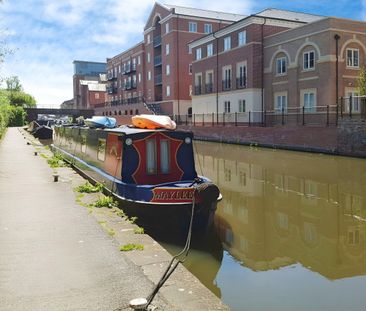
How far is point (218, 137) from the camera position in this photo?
34.4 m

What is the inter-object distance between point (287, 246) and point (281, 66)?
26.7 metres

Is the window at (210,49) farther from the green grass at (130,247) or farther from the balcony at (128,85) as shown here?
the green grass at (130,247)

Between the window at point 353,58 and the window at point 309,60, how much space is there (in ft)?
7.44

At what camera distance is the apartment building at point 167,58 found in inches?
2009

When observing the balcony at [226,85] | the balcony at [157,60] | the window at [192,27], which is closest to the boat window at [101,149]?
the balcony at [226,85]

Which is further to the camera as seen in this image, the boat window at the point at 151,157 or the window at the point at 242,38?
the window at the point at 242,38

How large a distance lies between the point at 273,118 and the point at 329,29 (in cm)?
748

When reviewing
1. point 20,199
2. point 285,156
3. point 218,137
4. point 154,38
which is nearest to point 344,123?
point 285,156

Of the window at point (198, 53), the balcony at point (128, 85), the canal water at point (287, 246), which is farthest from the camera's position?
the balcony at point (128, 85)

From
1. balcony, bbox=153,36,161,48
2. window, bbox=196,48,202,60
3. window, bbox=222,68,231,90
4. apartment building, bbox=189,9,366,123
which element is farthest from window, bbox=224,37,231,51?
balcony, bbox=153,36,161,48

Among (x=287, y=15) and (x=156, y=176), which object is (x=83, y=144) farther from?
(x=287, y=15)

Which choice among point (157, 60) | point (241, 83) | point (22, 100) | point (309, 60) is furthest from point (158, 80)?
point (22, 100)

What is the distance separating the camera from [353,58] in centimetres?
2862

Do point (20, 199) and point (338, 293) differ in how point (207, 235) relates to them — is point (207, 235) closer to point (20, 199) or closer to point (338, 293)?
point (338, 293)
